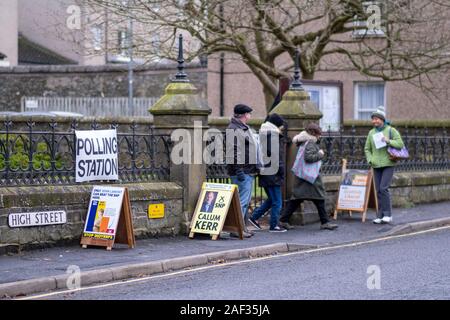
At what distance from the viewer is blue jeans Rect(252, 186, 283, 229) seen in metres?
14.6

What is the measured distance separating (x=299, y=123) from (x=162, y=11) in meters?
5.26

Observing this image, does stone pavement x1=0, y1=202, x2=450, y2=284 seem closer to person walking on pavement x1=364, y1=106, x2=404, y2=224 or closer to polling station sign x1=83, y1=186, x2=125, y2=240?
polling station sign x1=83, y1=186, x2=125, y2=240

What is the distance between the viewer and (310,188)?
15.0m

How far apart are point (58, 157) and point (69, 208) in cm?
87

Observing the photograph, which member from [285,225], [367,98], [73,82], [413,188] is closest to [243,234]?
[285,225]

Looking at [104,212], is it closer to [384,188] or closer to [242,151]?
[242,151]

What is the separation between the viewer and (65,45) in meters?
43.2

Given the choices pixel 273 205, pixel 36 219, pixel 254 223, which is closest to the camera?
pixel 36 219

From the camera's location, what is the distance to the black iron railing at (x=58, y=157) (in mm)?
12203

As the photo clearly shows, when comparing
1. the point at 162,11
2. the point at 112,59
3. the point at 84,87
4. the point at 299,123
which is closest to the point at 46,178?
the point at 299,123

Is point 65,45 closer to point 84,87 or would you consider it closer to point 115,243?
point 84,87

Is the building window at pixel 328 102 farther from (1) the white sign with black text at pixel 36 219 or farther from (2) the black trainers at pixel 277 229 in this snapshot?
(1) the white sign with black text at pixel 36 219

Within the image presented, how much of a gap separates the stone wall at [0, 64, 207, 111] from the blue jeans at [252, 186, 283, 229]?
851 inches

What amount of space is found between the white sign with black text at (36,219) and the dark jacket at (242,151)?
9.25 ft
